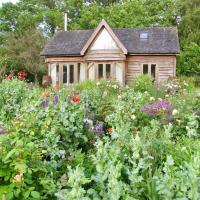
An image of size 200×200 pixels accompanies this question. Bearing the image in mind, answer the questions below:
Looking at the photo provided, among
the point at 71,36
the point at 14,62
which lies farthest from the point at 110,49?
the point at 14,62

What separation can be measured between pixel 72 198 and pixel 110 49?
20542 millimetres

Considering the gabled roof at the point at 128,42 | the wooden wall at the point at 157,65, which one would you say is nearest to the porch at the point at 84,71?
the wooden wall at the point at 157,65

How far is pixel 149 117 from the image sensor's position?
21.3 ft

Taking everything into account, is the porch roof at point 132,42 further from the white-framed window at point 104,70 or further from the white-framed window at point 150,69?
the white-framed window at point 104,70

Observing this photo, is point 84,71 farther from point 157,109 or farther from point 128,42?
point 157,109

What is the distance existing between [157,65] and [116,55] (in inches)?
112

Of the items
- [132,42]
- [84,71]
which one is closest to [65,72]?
[84,71]

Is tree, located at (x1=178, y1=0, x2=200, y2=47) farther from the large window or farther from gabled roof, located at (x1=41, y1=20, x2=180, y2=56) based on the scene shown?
the large window

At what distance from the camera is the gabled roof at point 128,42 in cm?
2219

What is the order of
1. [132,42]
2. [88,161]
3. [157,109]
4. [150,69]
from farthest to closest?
[132,42]
[150,69]
[157,109]
[88,161]

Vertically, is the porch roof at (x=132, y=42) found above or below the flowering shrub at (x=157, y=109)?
above

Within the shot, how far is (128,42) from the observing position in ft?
76.6

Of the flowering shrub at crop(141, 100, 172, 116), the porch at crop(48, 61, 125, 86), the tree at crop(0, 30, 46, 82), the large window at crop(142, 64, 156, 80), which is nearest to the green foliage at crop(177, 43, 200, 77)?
the large window at crop(142, 64, 156, 80)

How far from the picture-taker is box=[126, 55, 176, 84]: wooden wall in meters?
22.4
